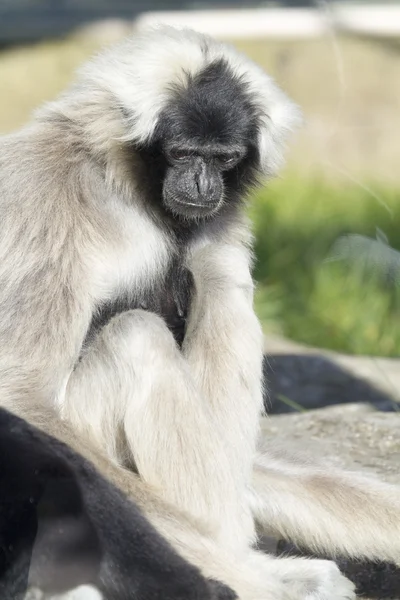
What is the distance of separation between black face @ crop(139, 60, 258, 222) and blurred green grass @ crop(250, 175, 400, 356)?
5.34 m

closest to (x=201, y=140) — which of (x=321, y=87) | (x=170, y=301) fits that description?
(x=170, y=301)

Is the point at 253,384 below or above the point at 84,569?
above

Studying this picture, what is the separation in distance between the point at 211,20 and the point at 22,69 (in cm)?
357

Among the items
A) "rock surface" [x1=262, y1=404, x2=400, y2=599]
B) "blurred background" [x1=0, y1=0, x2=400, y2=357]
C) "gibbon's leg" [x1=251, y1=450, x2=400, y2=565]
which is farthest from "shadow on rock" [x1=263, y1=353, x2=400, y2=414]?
"blurred background" [x1=0, y1=0, x2=400, y2=357]

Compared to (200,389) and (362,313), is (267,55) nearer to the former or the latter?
(362,313)

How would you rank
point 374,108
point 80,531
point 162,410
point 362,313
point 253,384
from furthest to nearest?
1. point 374,108
2. point 362,313
3. point 253,384
4. point 162,410
5. point 80,531

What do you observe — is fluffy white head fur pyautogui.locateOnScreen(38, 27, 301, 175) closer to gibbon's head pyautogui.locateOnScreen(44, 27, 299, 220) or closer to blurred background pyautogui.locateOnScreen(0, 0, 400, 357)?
gibbon's head pyautogui.locateOnScreen(44, 27, 299, 220)

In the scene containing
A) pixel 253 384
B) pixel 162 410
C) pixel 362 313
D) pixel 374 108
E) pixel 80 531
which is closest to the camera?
pixel 80 531

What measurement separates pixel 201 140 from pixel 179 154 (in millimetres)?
166

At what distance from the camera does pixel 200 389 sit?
543 centimetres

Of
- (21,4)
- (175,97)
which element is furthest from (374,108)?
(175,97)

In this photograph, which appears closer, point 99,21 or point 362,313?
point 362,313

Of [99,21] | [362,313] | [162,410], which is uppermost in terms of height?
[99,21]

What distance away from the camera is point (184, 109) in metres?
5.61
